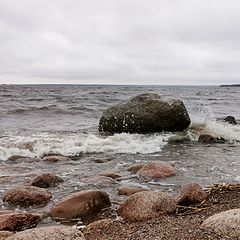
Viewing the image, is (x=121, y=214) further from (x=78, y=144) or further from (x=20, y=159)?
(x=78, y=144)

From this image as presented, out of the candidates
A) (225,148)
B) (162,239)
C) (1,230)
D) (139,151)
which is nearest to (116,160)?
(139,151)

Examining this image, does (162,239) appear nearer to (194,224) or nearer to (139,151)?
(194,224)

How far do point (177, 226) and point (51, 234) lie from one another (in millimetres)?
1252

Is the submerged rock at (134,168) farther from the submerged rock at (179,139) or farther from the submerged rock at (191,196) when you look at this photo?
the submerged rock at (179,139)

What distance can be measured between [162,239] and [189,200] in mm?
1871

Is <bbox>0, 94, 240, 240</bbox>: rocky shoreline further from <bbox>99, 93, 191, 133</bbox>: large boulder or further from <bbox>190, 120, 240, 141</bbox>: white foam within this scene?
<bbox>190, 120, 240, 141</bbox>: white foam

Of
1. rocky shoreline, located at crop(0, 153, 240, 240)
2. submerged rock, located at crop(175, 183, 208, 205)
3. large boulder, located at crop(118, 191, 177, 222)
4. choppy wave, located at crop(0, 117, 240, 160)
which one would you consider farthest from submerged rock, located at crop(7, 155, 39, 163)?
submerged rock, located at crop(175, 183, 208, 205)

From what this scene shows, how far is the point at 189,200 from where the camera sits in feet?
17.7

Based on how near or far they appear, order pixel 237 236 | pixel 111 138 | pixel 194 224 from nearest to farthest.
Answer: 1. pixel 237 236
2. pixel 194 224
3. pixel 111 138

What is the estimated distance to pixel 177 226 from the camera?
4.01 metres

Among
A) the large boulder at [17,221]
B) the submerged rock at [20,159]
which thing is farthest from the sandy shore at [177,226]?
the submerged rock at [20,159]

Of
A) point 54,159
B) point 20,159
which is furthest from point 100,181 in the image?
point 20,159

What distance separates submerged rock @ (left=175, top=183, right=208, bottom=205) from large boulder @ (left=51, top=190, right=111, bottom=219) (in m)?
1.01

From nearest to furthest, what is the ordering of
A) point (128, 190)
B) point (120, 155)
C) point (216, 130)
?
1. point (128, 190)
2. point (120, 155)
3. point (216, 130)
